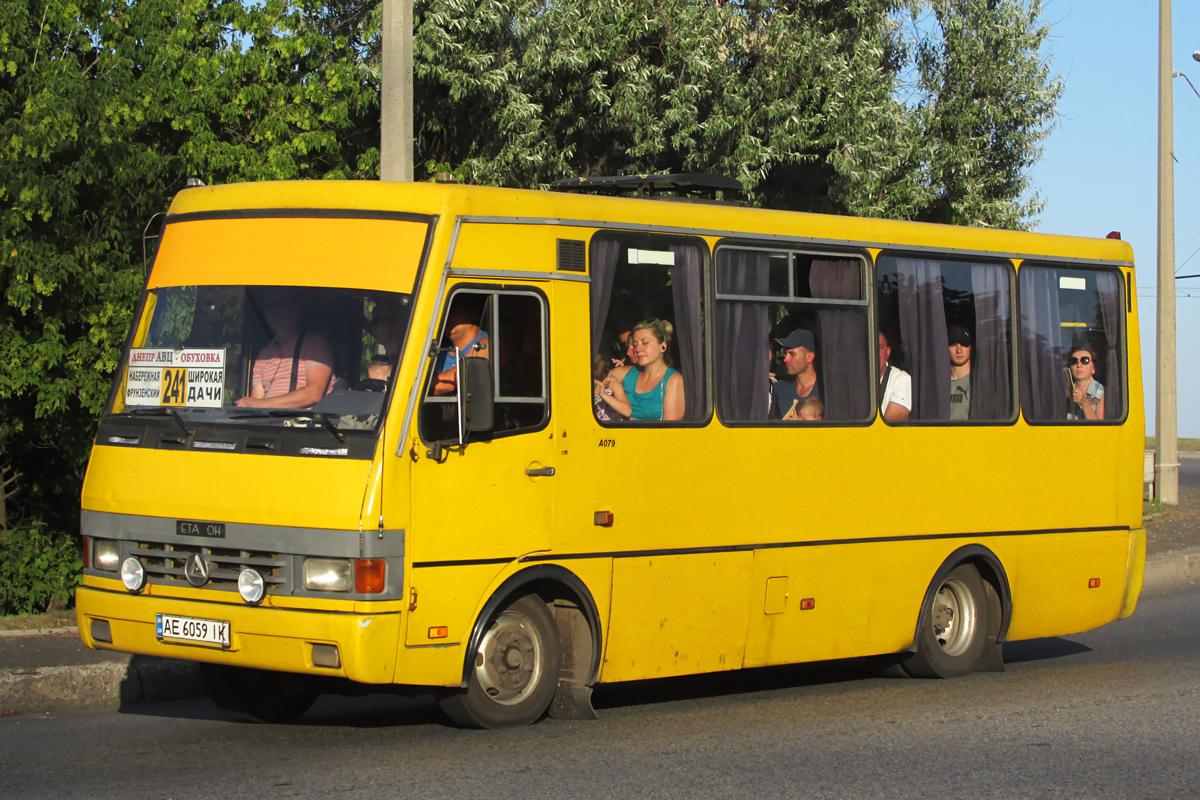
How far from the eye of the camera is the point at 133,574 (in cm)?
755

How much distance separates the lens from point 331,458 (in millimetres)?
7168

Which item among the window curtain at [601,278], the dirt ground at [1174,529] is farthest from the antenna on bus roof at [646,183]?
the dirt ground at [1174,529]

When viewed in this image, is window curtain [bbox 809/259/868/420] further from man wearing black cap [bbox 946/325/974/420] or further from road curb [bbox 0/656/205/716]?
road curb [bbox 0/656/205/716]

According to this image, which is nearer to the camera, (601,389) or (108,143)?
(601,389)

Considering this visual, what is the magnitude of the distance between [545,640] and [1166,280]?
16631 millimetres

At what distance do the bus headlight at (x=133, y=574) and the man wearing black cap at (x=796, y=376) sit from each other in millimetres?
3971

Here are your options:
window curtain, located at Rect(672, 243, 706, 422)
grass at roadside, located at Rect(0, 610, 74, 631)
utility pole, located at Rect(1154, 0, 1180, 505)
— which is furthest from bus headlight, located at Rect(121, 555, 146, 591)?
utility pole, located at Rect(1154, 0, 1180, 505)

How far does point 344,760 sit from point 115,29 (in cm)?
995

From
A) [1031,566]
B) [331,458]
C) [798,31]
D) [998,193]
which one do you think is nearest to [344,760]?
[331,458]

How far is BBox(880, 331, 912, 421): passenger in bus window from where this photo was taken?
32.9 ft

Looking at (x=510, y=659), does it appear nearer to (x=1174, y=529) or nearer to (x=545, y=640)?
(x=545, y=640)

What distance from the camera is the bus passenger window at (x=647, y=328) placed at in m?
8.40

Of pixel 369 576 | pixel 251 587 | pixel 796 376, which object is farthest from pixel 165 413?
pixel 796 376

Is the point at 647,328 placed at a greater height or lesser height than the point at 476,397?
greater
